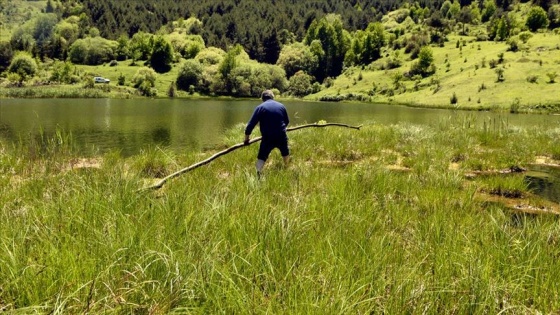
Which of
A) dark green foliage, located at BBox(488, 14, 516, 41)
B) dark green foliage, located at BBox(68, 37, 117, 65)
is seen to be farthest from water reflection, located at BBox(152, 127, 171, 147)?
dark green foliage, located at BBox(68, 37, 117, 65)

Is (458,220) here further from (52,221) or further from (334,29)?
(334,29)

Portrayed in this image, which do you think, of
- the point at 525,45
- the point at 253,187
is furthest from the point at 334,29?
the point at 253,187

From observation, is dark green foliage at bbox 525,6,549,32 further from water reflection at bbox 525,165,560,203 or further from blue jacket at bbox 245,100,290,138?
blue jacket at bbox 245,100,290,138

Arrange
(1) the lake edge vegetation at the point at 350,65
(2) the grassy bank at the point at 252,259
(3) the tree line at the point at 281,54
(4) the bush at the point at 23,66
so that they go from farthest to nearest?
1. (3) the tree line at the point at 281,54
2. (4) the bush at the point at 23,66
3. (1) the lake edge vegetation at the point at 350,65
4. (2) the grassy bank at the point at 252,259

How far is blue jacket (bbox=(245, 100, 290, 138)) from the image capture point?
11.0m

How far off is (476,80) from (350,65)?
84652mm

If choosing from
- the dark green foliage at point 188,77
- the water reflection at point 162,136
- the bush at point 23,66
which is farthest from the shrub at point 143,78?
the water reflection at point 162,136

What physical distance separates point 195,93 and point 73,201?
133 m

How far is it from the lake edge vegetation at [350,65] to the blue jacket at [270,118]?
6346 cm

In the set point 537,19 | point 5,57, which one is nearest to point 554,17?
point 537,19

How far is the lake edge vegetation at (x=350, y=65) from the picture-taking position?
83.9 metres

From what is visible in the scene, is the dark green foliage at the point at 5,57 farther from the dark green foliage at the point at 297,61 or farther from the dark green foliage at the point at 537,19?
the dark green foliage at the point at 537,19

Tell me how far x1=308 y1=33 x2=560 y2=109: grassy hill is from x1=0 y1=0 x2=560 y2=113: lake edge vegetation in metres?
0.31

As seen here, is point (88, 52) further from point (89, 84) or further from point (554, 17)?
point (554, 17)
